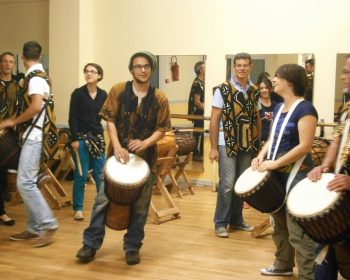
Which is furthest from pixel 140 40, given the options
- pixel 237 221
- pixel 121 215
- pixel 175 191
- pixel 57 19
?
pixel 121 215

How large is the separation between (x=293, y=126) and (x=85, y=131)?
2331 mm

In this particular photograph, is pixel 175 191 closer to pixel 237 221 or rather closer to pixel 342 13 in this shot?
pixel 237 221

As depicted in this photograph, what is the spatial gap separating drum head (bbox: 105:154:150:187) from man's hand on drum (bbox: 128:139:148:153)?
45 millimetres

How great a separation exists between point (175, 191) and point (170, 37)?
1929 mm

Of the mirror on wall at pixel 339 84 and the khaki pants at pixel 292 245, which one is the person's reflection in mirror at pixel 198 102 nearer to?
the mirror on wall at pixel 339 84

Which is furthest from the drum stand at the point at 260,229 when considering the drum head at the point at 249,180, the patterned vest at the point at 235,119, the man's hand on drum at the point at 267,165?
the man's hand on drum at the point at 267,165

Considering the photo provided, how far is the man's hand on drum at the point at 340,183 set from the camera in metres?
2.45

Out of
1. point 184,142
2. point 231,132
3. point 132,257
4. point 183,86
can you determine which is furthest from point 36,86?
point 183,86

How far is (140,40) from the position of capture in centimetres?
671

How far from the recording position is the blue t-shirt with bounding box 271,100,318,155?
9.90 ft

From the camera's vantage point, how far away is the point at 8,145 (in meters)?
4.02

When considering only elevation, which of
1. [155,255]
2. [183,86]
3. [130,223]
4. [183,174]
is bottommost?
[155,255]

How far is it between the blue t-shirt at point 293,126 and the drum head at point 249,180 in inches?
7.1

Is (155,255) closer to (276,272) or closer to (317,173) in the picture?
(276,272)
